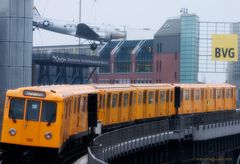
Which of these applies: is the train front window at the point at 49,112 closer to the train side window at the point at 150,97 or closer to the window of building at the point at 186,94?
the train side window at the point at 150,97

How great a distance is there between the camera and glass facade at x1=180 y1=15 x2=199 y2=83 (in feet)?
356

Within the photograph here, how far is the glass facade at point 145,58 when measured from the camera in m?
115

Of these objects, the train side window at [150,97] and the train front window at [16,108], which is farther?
the train side window at [150,97]

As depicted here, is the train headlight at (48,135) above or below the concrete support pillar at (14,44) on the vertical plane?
below

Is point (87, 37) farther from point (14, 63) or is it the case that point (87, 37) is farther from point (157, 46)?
point (14, 63)

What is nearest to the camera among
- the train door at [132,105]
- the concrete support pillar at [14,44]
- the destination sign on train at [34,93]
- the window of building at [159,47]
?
the destination sign on train at [34,93]

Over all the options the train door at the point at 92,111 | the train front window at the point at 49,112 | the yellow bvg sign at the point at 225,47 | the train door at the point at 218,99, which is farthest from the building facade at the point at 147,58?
the train front window at the point at 49,112

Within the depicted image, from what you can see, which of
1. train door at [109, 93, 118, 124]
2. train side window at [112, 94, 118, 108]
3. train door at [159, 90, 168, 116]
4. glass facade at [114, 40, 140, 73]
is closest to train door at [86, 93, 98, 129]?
train door at [109, 93, 118, 124]

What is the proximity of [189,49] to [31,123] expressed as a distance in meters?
84.8

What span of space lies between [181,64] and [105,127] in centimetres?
7334

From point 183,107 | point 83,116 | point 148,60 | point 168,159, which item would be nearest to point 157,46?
point 148,60

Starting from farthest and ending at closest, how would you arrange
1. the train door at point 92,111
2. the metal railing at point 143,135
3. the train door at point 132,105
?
the train door at point 132,105
the metal railing at point 143,135
the train door at point 92,111

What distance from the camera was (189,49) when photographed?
10906 centimetres

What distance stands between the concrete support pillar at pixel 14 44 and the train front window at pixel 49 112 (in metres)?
18.7
